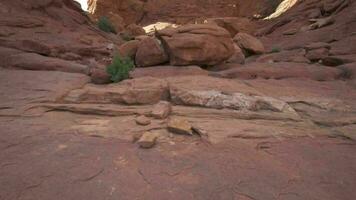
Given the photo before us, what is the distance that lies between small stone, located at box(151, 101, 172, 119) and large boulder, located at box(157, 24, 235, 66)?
3109 mm

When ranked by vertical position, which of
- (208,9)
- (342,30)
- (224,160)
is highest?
(208,9)

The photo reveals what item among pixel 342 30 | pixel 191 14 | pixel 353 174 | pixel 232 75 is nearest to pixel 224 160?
pixel 353 174

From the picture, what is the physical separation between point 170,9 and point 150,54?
2005 cm

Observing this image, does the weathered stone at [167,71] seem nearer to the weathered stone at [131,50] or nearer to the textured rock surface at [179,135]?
the textured rock surface at [179,135]

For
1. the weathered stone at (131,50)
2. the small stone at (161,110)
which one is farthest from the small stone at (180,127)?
the weathered stone at (131,50)

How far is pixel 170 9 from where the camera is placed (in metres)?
27.5

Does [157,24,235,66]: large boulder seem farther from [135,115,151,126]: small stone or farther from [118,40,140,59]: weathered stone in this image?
[135,115,151,126]: small stone

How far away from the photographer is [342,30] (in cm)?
1243

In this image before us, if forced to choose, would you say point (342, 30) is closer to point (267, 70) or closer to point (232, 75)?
point (267, 70)

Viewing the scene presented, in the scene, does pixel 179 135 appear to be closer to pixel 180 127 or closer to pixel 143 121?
pixel 180 127

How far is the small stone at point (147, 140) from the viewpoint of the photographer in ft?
12.3

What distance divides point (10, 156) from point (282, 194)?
9.49 ft

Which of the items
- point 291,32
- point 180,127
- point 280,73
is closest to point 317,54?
point 280,73

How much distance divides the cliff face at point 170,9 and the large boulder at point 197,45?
1798 centimetres
